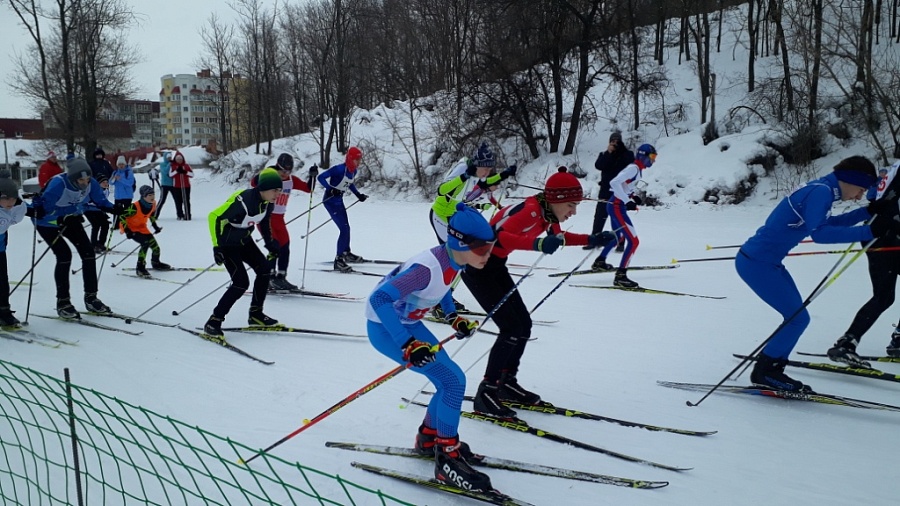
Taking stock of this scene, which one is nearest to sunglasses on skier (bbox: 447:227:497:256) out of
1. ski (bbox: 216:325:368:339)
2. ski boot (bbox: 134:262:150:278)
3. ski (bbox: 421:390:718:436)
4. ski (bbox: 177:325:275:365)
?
ski (bbox: 421:390:718:436)

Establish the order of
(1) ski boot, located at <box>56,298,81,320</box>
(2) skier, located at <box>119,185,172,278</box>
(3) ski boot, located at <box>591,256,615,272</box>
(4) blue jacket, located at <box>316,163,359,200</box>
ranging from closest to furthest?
(1) ski boot, located at <box>56,298,81,320</box>
(3) ski boot, located at <box>591,256,615,272</box>
(4) blue jacket, located at <box>316,163,359,200</box>
(2) skier, located at <box>119,185,172,278</box>

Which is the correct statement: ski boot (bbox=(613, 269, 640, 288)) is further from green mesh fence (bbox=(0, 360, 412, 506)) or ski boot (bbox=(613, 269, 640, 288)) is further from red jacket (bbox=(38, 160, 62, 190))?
red jacket (bbox=(38, 160, 62, 190))

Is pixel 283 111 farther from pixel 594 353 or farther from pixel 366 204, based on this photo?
pixel 594 353

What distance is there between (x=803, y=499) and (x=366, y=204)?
16814 millimetres

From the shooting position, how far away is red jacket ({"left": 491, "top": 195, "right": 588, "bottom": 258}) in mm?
3953

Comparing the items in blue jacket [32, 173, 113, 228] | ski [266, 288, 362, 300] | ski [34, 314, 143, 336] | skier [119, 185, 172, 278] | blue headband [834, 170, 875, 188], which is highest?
blue headband [834, 170, 875, 188]

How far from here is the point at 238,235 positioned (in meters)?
5.84

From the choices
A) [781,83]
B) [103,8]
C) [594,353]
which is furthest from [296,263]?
[103,8]

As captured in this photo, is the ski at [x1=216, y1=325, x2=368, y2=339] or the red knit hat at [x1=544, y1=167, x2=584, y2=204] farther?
the ski at [x1=216, y1=325, x2=368, y2=339]

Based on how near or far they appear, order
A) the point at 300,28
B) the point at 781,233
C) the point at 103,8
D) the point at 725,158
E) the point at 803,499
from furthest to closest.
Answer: the point at 300,28 → the point at 103,8 → the point at 725,158 → the point at 781,233 → the point at 803,499

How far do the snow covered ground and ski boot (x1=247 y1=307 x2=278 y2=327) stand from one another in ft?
0.71

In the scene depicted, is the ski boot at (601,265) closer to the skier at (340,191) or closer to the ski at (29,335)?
the skier at (340,191)

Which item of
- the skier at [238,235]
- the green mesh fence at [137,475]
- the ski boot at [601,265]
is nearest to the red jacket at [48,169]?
the skier at [238,235]

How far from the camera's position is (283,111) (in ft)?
112
